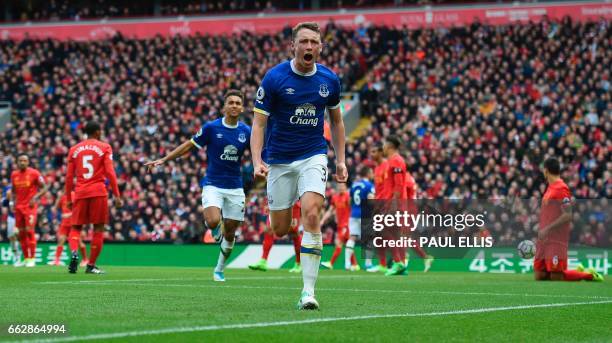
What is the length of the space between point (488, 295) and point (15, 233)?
1754 cm

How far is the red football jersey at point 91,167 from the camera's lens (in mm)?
15609


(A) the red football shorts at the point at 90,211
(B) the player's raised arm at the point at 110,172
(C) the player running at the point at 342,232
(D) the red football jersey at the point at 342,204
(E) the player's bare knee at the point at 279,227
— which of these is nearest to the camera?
(E) the player's bare knee at the point at 279,227

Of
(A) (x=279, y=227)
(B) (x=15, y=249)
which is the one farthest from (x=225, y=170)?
(B) (x=15, y=249)

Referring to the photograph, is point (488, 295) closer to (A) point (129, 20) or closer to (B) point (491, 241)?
(B) point (491, 241)

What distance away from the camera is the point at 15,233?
25.6 m

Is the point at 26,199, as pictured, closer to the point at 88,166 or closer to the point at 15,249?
the point at 15,249

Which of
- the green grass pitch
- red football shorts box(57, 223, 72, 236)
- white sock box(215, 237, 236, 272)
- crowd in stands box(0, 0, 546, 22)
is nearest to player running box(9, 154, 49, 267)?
red football shorts box(57, 223, 72, 236)

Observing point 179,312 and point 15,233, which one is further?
point 15,233

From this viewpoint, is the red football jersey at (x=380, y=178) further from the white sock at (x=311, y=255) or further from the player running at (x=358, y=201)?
the white sock at (x=311, y=255)

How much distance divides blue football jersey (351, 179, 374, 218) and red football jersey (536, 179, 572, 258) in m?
6.71

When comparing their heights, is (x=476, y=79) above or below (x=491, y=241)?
above

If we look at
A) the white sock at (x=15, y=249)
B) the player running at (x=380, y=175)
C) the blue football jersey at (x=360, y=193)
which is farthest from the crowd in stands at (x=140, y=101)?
the player running at (x=380, y=175)

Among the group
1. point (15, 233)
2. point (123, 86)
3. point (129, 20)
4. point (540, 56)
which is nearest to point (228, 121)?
point (15, 233)

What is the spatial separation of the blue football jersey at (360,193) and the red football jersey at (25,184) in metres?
7.33
